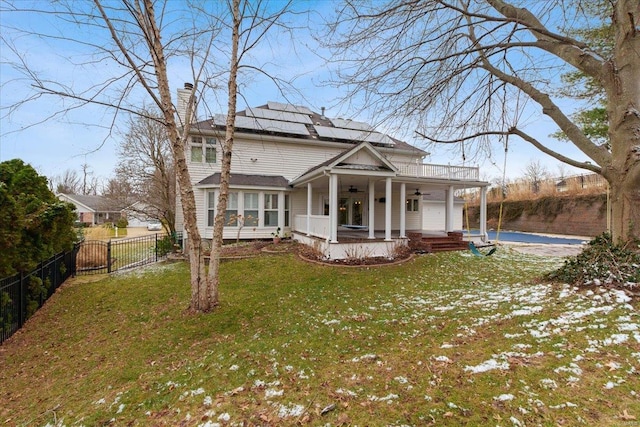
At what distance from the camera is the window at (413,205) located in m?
17.0

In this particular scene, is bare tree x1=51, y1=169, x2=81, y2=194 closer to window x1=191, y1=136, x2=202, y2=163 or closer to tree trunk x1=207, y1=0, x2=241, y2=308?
window x1=191, y1=136, x2=202, y2=163

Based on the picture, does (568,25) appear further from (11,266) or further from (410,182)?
(11,266)

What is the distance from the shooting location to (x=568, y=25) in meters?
6.48

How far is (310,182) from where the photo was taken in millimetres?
12977

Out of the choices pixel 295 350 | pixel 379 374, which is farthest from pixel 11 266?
pixel 379 374

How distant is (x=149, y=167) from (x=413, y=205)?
15.8m

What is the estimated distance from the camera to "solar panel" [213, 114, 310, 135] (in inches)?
587

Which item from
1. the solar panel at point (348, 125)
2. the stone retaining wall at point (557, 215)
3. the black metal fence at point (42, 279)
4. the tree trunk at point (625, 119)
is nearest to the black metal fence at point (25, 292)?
the black metal fence at point (42, 279)

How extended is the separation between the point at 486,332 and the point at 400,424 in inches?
92.3

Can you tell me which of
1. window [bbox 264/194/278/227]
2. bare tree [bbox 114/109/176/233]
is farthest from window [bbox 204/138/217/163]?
window [bbox 264/194/278/227]

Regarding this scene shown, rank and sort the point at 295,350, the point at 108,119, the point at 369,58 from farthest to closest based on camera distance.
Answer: the point at 369,58
the point at 108,119
the point at 295,350

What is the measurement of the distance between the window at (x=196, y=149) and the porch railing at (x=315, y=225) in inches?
228

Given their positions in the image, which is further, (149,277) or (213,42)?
(149,277)

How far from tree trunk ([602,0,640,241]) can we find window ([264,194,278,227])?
11921mm
